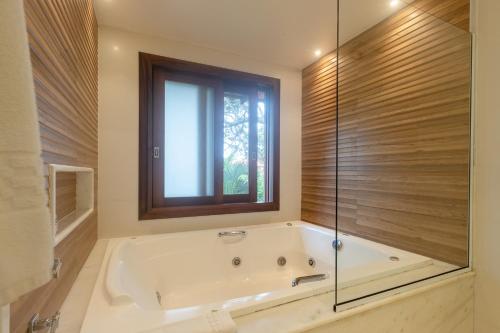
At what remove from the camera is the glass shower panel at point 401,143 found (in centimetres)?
136

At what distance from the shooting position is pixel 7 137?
0.96 feet

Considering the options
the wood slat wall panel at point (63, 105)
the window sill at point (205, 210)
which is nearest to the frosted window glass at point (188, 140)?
the window sill at point (205, 210)

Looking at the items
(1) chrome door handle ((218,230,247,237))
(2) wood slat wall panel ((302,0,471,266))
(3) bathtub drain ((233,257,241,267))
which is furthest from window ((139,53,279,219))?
(2) wood slat wall panel ((302,0,471,266))

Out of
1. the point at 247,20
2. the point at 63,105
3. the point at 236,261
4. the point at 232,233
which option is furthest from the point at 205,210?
the point at 247,20

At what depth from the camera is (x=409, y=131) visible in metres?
1.55

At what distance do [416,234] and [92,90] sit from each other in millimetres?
2336

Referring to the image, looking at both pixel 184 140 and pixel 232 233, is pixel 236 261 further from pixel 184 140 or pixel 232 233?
pixel 184 140

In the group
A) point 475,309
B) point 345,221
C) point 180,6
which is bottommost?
point 475,309

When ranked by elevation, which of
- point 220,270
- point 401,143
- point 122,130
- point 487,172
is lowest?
point 220,270

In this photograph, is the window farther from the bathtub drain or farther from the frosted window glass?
the bathtub drain

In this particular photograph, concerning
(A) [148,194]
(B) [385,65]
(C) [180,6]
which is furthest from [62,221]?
(B) [385,65]

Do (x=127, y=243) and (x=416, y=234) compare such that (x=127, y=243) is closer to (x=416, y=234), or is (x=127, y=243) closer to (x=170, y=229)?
(x=170, y=229)

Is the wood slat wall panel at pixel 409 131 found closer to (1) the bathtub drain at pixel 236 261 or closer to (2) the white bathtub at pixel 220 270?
(2) the white bathtub at pixel 220 270

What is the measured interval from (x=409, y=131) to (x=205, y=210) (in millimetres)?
1664
